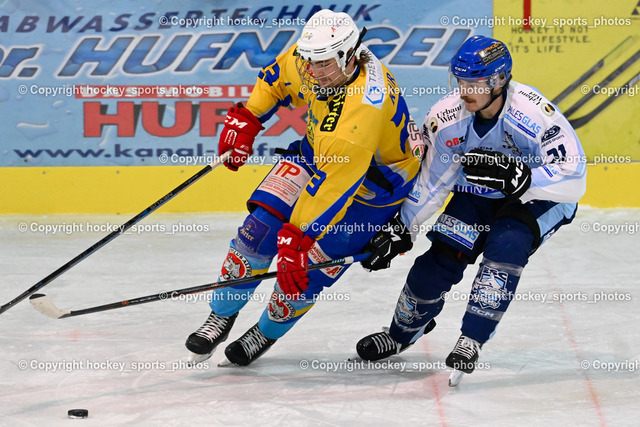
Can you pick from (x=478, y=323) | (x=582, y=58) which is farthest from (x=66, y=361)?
(x=582, y=58)

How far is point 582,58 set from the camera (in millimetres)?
6336

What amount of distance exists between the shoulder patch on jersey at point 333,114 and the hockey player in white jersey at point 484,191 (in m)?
0.40

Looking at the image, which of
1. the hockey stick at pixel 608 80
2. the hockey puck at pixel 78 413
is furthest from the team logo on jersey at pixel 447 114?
the hockey stick at pixel 608 80

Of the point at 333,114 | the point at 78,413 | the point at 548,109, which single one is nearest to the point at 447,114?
the point at 548,109

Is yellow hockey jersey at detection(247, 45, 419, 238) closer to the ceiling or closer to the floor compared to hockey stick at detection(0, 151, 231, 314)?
closer to the ceiling

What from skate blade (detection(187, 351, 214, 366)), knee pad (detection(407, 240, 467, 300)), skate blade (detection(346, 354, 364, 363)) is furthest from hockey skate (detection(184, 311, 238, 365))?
knee pad (detection(407, 240, 467, 300))

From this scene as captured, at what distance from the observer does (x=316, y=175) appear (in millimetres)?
3293

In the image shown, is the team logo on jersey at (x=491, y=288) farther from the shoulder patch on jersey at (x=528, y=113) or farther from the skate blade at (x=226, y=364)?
the skate blade at (x=226, y=364)

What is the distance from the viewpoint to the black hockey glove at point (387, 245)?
3.51 metres

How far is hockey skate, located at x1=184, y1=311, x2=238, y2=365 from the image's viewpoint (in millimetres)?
3635

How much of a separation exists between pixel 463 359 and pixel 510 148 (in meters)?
0.75

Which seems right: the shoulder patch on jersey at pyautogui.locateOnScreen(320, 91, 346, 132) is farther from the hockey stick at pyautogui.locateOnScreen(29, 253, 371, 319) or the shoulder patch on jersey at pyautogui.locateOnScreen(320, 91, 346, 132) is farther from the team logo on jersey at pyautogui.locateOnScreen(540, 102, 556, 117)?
the team logo on jersey at pyautogui.locateOnScreen(540, 102, 556, 117)

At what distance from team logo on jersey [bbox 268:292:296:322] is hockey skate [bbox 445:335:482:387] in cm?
61

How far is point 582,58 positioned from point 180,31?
8.34 ft
